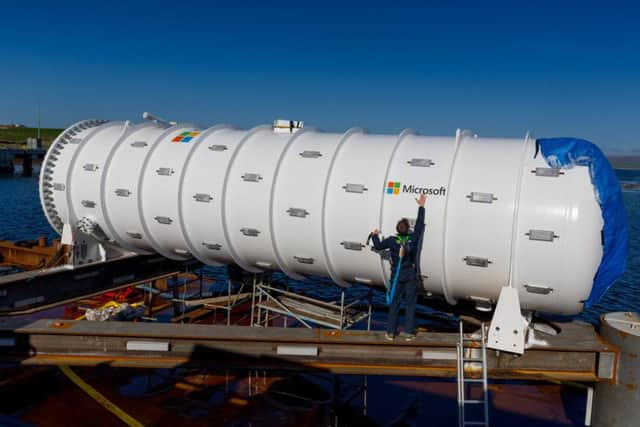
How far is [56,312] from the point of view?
56.3 ft

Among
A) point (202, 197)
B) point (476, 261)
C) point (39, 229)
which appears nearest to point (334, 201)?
point (476, 261)

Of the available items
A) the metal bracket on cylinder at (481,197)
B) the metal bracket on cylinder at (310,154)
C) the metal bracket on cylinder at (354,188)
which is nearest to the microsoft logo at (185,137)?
the metal bracket on cylinder at (310,154)

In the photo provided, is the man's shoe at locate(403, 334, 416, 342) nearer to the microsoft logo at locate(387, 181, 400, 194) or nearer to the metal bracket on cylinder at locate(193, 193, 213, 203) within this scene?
the microsoft logo at locate(387, 181, 400, 194)

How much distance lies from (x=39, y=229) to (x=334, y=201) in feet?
130

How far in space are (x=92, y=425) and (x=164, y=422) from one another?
1470mm

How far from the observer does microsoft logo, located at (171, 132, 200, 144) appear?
10391 millimetres

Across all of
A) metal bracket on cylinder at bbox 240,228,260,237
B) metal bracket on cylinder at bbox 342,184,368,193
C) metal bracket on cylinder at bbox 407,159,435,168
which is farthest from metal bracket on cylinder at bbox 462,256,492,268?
metal bracket on cylinder at bbox 240,228,260,237

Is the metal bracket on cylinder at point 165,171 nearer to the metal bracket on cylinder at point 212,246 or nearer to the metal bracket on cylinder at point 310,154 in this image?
the metal bracket on cylinder at point 212,246

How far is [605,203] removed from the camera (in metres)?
7.22

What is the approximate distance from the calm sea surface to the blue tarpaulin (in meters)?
17.1

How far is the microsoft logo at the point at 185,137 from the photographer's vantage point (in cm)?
1039

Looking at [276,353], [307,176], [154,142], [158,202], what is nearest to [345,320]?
[276,353]

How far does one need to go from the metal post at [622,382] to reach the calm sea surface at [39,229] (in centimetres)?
1656

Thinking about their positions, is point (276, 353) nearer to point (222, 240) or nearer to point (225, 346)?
point (225, 346)
